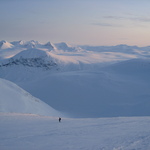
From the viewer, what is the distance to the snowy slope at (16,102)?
88.5 feet

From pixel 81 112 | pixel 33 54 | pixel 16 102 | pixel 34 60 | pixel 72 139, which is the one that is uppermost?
pixel 33 54

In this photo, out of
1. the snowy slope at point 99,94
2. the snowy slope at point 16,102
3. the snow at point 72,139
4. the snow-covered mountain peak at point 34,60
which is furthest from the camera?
the snow-covered mountain peak at point 34,60

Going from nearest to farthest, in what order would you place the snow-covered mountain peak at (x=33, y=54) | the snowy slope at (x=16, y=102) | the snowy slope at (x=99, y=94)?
the snowy slope at (x=16, y=102) < the snowy slope at (x=99, y=94) < the snow-covered mountain peak at (x=33, y=54)

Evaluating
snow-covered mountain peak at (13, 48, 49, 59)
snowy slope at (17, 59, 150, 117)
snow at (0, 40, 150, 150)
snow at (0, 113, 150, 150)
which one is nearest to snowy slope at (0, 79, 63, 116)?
snow at (0, 40, 150, 150)

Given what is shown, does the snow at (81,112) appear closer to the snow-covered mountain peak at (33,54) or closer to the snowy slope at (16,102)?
the snowy slope at (16,102)

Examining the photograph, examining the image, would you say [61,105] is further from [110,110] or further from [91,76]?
[91,76]

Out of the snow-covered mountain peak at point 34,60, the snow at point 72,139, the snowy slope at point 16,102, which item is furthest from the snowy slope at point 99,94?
the snow-covered mountain peak at point 34,60

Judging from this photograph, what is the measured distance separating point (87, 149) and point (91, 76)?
55519 mm

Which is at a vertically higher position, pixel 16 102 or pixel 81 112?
pixel 81 112

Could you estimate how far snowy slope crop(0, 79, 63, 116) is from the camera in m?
27.0

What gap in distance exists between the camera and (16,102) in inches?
1130

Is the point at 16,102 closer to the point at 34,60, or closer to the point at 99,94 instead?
the point at 99,94

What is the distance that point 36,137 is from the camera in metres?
12.5

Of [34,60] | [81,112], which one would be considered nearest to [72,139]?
[81,112]
